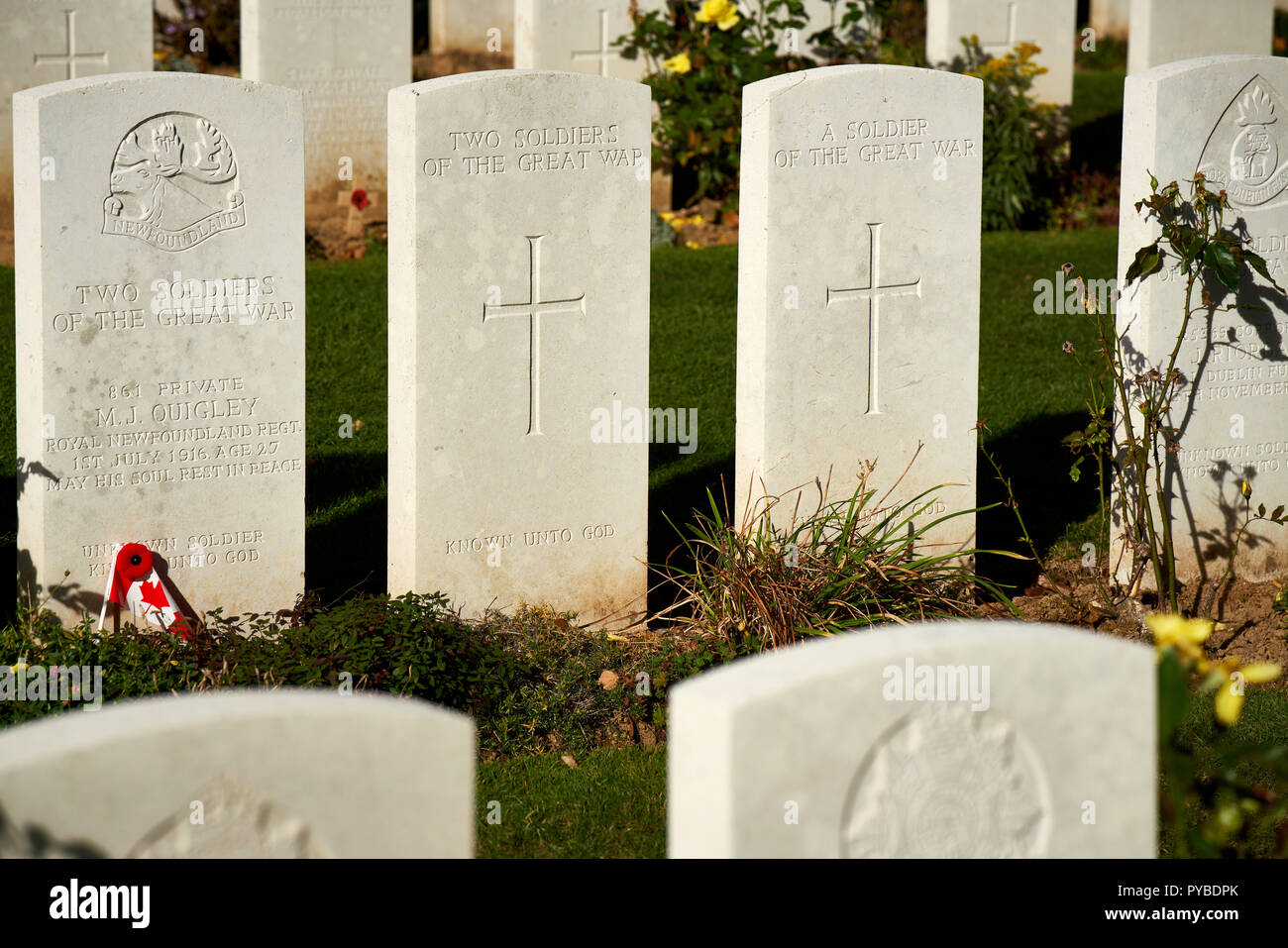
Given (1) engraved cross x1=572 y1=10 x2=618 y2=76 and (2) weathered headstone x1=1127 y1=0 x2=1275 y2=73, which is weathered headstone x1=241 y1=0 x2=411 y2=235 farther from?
(2) weathered headstone x1=1127 y1=0 x2=1275 y2=73

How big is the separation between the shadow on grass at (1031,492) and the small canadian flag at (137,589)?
3.29m

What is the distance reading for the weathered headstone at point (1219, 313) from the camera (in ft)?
18.9

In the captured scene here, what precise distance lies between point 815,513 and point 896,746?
304 centimetres

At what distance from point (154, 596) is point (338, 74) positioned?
630 cm

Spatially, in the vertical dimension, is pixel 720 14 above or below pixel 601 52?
above

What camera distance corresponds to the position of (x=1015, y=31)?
12156 millimetres

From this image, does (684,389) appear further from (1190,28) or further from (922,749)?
(1190,28)

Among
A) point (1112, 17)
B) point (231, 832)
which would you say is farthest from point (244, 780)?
point (1112, 17)

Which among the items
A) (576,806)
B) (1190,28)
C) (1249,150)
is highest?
(1190,28)

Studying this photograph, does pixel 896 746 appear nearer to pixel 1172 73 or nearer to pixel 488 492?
pixel 488 492

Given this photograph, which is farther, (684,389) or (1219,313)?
(684,389)

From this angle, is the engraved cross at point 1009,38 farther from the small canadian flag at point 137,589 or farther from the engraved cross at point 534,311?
the small canadian flag at point 137,589

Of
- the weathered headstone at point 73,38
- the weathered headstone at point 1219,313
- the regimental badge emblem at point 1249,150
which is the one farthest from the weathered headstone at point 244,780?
the weathered headstone at point 73,38

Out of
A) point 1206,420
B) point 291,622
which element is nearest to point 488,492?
point 291,622
